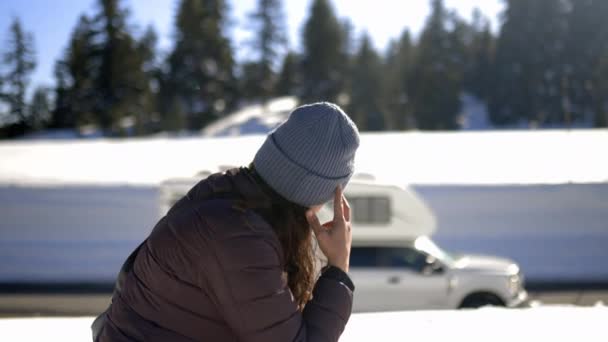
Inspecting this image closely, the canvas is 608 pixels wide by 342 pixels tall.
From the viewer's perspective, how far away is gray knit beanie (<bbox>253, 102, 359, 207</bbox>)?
1483 millimetres

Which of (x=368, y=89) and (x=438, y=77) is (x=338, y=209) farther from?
(x=368, y=89)

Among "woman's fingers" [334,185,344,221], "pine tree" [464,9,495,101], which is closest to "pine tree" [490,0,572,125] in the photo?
"pine tree" [464,9,495,101]

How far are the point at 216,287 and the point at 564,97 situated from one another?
45032mm

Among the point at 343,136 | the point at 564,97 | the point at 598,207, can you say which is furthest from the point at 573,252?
the point at 564,97

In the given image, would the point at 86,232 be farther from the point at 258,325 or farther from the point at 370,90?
the point at 370,90

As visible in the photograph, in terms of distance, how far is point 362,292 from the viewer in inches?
321

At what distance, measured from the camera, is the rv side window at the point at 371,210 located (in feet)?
31.8

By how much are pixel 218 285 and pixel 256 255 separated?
11 cm

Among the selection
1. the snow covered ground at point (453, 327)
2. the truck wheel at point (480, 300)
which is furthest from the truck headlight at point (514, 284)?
the snow covered ground at point (453, 327)

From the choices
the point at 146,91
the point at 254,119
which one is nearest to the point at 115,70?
the point at 146,91

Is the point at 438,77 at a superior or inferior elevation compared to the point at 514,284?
inferior

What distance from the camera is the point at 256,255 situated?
4.45 ft

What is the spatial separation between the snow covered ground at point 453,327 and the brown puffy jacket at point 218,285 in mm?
1283

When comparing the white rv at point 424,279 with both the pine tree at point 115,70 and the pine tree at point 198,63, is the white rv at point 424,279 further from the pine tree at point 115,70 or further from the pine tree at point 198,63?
the pine tree at point 198,63
